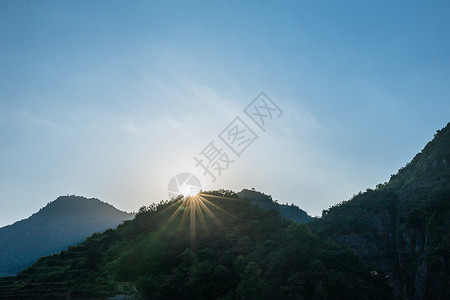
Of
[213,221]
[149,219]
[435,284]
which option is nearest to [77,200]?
[149,219]

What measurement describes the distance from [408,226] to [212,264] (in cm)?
3111

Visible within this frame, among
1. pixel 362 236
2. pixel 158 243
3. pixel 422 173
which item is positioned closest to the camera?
pixel 158 243

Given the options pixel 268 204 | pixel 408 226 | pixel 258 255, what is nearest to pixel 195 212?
pixel 258 255

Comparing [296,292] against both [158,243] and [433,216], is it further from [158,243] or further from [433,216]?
[433,216]

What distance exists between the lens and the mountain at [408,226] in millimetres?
32375

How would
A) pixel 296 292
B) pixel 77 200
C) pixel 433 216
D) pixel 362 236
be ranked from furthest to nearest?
pixel 77 200 < pixel 362 236 < pixel 433 216 < pixel 296 292

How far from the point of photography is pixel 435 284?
3062cm

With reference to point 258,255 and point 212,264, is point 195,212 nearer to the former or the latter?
point 212,264

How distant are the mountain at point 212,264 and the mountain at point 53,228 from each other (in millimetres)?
59066

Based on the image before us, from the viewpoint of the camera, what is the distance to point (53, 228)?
4053 inches

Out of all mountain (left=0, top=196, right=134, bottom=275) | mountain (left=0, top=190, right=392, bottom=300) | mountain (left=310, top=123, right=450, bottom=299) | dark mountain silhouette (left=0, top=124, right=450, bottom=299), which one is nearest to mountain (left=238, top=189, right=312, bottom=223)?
mountain (left=310, top=123, right=450, bottom=299)

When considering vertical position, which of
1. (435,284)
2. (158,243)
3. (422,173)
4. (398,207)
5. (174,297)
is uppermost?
(422,173)

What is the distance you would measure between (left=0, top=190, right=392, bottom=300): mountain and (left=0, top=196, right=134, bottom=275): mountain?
194 feet

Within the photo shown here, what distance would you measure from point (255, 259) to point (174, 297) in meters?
6.94
